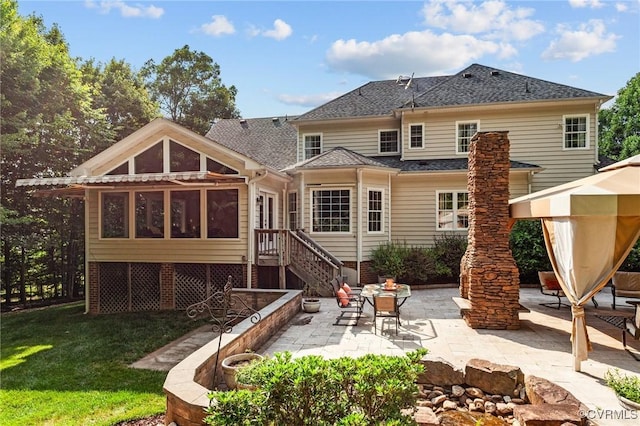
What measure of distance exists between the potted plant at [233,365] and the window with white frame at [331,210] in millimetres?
7883

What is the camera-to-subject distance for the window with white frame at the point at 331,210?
1251 cm

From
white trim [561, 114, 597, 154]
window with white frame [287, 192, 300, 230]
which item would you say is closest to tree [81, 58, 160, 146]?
window with white frame [287, 192, 300, 230]

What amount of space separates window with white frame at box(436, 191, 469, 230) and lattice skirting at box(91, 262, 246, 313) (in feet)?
25.6

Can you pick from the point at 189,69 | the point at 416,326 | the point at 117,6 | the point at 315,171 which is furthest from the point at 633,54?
the point at 189,69

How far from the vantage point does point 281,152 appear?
16.6m

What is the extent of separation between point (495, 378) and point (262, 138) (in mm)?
15511

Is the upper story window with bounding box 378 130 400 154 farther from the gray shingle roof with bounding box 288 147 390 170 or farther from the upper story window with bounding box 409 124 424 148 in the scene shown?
the gray shingle roof with bounding box 288 147 390 170

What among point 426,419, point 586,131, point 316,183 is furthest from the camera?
point 586,131

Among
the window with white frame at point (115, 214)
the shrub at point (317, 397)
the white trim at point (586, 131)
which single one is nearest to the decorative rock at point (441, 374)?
the shrub at point (317, 397)

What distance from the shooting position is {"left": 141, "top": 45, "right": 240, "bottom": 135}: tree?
2895 cm

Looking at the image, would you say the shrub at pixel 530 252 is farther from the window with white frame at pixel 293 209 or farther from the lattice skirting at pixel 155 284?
the lattice skirting at pixel 155 284

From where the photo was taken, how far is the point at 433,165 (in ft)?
44.5

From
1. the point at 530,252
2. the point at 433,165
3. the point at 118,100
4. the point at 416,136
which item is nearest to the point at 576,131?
the point at 530,252

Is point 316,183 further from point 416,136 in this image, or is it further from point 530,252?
point 530,252
